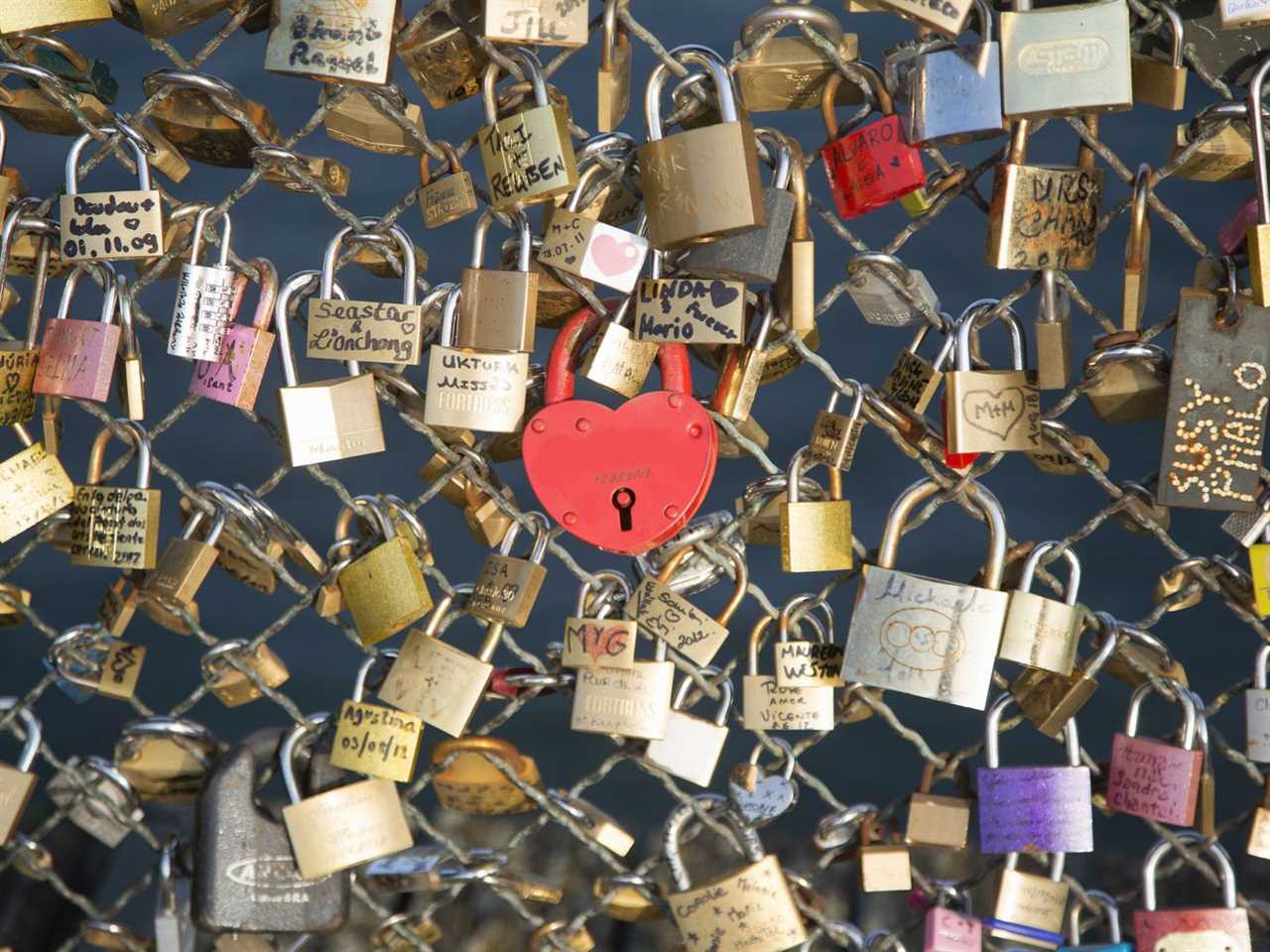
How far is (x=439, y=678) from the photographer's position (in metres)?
Answer: 1.21

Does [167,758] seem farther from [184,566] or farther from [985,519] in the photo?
[985,519]

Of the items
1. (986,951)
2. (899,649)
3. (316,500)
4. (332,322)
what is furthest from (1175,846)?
(316,500)

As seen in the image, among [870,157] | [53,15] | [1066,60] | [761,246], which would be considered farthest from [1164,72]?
[53,15]

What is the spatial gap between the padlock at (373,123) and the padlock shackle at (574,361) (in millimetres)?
192

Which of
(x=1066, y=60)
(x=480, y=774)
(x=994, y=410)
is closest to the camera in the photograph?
(x=1066, y=60)

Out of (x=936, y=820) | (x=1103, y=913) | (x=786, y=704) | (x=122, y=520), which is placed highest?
(x=122, y=520)

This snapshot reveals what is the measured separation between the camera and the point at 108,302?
1187 mm

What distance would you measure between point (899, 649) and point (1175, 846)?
0.36m

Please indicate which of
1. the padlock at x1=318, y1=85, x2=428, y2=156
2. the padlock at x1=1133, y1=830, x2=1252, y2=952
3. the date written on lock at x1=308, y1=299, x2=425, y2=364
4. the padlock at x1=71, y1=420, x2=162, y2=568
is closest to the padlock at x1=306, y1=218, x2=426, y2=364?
the date written on lock at x1=308, y1=299, x2=425, y2=364

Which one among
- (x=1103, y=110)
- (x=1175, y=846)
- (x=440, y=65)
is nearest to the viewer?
(x=1103, y=110)

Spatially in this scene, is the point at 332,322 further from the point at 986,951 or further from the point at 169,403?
the point at 986,951

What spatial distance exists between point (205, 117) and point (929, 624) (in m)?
0.74

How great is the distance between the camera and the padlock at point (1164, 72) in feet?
3.40

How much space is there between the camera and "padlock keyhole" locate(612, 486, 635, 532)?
45.0 inches
